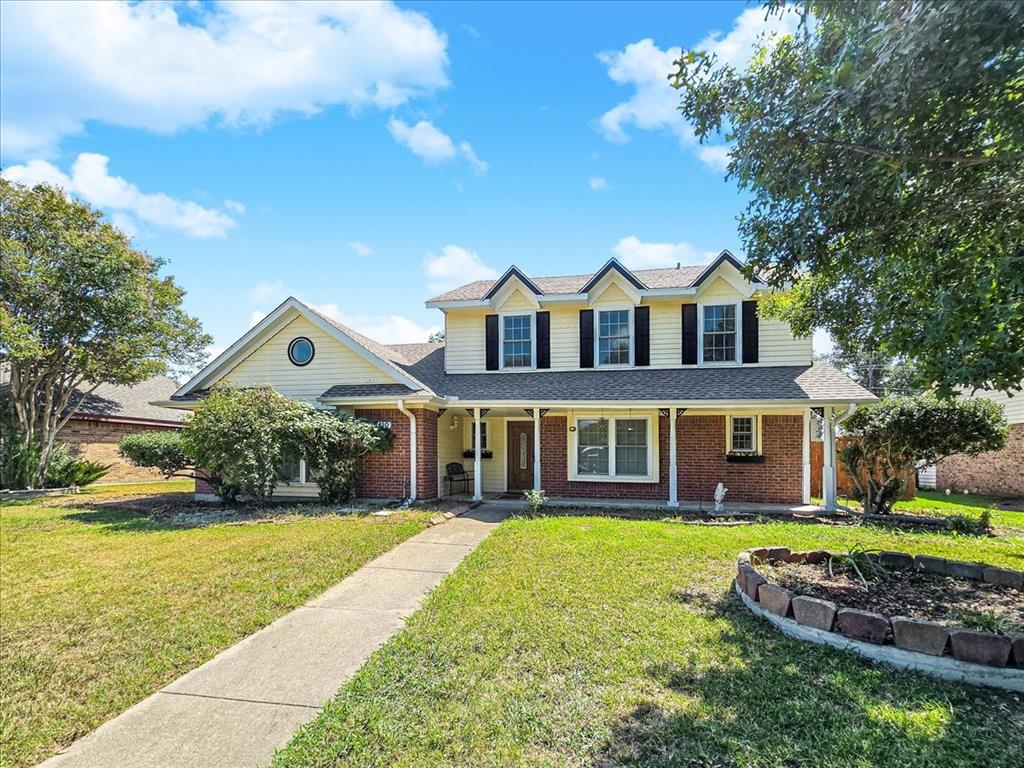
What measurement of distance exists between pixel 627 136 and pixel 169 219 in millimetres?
13846

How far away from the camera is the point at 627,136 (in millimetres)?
11141

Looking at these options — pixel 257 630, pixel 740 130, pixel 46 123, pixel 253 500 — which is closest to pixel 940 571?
pixel 740 130

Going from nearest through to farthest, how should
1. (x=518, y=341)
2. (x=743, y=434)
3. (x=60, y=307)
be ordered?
(x=743, y=434) < (x=518, y=341) < (x=60, y=307)

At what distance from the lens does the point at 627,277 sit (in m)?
13.2

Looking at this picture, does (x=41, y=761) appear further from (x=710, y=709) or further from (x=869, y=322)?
(x=869, y=322)

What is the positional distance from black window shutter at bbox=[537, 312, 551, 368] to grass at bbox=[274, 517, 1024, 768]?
28.9ft

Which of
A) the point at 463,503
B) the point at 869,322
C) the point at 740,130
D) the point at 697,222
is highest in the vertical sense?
the point at 697,222

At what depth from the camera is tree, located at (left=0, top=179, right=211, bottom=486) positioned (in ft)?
52.6

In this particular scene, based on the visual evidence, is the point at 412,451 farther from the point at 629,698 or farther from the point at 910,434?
the point at 910,434

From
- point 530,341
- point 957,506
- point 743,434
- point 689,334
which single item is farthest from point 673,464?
Answer: point 957,506

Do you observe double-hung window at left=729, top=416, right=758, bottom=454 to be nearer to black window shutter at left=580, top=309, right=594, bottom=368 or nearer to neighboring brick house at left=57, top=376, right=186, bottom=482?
black window shutter at left=580, top=309, right=594, bottom=368

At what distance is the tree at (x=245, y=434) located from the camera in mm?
10961

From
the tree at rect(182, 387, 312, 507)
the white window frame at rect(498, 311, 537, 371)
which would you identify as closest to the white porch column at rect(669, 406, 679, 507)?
the white window frame at rect(498, 311, 537, 371)

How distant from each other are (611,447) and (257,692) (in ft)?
34.6
